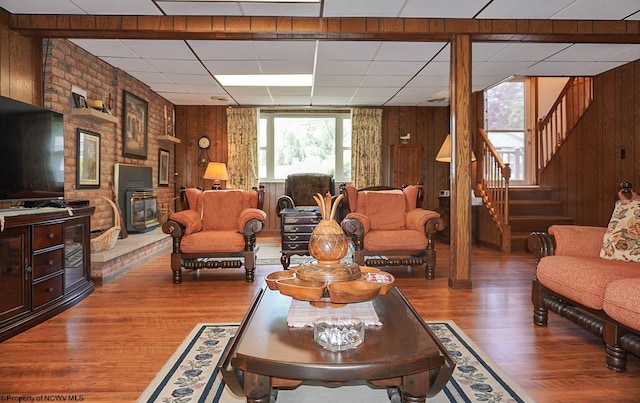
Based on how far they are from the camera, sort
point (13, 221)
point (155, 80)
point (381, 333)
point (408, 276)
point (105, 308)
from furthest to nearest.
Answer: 1. point (155, 80)
2. point (408, 276)
3. point (105, 308)
4. point (13, 221)
5. point (381, 333)

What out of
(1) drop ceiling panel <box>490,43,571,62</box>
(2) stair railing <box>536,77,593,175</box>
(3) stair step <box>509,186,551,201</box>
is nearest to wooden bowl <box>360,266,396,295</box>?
(1) drop ceiling panel <box>490,43,571,62</box>

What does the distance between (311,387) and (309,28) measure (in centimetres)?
318

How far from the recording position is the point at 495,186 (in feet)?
22.1

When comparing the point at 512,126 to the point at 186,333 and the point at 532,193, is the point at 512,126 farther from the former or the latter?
the point at 186,333

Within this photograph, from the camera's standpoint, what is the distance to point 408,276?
15.4 ft

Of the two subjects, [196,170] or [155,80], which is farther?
[196,170]

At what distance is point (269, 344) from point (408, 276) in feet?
11.2

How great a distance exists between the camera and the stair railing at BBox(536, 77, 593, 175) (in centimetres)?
649

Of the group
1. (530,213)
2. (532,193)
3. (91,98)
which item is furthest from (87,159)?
(532,193)

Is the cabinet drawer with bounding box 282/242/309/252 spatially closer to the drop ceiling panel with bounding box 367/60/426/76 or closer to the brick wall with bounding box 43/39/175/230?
the brick wall with bounding box 43/39/175/230

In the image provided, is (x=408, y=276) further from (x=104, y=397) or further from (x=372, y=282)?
(x=104, y=397)

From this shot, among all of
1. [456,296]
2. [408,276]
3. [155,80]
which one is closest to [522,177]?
[408,276]

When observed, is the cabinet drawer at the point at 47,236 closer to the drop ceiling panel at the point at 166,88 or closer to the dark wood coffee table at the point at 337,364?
the dark wood coffee table at the point at 337,364

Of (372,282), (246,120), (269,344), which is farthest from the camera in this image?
(246,120)
